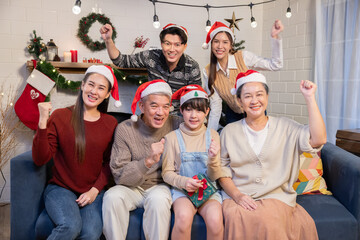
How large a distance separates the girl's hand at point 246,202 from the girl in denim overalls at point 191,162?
118 mm

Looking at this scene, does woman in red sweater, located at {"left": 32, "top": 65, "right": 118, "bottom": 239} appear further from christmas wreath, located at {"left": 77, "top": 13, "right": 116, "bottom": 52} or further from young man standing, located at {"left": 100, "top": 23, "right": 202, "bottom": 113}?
christmas wreath, located at {"left": 77, "top": 13, "right": 116, "bottom": 52}

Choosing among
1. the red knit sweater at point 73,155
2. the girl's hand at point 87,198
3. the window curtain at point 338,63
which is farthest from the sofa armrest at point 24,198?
the window curtain at point 338,63

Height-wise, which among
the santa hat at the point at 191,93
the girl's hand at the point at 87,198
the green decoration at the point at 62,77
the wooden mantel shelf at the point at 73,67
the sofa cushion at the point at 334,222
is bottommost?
the sofa cushion at the point at 334,222

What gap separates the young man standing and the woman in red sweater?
435 mm

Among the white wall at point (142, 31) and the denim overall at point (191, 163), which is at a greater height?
the white wall at point (142, 31)

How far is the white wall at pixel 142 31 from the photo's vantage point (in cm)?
330

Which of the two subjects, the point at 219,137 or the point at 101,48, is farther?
the point at 101,48

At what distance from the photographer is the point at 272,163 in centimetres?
182

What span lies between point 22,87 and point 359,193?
3260 millimetres

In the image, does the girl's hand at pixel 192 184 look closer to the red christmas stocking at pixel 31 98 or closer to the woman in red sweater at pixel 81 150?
the woman in red sweater at pixel 81 150

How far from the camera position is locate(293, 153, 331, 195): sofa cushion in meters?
2.12

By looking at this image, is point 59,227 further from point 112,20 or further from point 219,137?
point 112,20

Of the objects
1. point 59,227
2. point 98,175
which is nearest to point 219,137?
point 98,175

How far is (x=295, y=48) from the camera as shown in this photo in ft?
11.9
